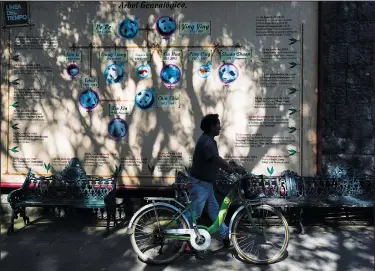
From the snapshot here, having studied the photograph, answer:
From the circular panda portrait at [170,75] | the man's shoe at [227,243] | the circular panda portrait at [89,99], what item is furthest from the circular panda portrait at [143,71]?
the man's shoe at [227,243]

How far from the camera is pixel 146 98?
6.61 meters

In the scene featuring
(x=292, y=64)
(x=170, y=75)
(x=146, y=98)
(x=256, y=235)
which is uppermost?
(x=292, y=64)

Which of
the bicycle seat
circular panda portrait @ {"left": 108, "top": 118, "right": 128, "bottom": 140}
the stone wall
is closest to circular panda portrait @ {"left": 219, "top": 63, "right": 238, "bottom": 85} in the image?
the stone wall

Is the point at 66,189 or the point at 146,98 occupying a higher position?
the point at 146,98

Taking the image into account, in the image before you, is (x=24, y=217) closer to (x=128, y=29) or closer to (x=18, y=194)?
(x=18, y=194)

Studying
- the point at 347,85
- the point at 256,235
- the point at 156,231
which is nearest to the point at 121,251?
the point at 156,231

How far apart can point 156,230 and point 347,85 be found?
3.83 meters

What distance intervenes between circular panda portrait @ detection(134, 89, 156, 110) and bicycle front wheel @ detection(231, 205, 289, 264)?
271 centimetres

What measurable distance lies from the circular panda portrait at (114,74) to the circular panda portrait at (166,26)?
35.7 inches

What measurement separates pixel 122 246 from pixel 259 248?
176 centimetres

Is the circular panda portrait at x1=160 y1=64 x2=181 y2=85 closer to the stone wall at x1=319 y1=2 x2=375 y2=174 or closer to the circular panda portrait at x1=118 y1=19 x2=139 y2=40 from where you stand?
the circular panda portrait at x1=118 y1=19 x2=139 y2=40

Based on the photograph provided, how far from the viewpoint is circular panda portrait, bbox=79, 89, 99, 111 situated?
6664mm

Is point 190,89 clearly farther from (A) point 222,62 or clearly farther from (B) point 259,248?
(B) point 259,248

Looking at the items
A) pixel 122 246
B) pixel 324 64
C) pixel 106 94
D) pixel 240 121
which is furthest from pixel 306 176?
pixel 106 94
